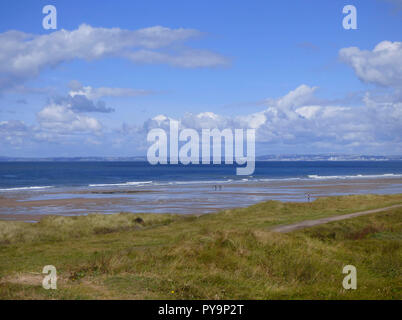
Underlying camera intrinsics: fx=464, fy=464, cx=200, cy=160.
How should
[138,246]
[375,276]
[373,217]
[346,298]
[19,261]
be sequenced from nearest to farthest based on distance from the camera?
[346,298] < [375,276] < [19,261] < [138,246] < [373,217]

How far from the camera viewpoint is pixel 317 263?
16344 millimetres

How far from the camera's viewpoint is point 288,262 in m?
16.3

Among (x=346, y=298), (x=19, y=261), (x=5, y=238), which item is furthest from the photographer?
(x=5, y=238)

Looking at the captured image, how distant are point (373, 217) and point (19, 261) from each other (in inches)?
913

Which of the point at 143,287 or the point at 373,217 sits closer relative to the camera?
the point at 143,287

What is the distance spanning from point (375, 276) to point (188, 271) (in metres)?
6.60

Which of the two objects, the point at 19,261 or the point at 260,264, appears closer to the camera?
the point at 260,264

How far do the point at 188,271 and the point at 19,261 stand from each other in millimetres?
8452
